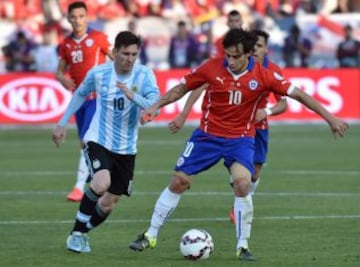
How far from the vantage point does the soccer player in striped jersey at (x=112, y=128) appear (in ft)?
37.0

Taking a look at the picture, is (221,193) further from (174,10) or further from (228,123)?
(174,10)

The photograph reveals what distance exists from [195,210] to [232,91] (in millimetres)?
3708

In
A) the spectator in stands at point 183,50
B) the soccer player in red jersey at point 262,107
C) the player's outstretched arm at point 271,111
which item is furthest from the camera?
the spectator in stands at point 183,50

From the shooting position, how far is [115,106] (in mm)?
11539

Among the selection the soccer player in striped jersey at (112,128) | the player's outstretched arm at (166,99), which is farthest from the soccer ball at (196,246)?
the player's outstretched arm at (166,99)

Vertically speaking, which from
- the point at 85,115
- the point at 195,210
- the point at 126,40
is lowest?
the point at 195,210

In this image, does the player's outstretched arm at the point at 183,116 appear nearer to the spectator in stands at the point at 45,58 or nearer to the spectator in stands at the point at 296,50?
the spectator in stands at the point at 45,58

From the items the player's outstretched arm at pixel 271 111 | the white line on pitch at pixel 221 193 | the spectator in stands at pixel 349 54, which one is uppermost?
the player's outstretched arm at pixel 271 111

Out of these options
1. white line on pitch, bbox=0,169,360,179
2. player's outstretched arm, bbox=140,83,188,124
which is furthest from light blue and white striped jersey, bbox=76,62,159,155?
white line on pitch, bbox=0,169,360,179

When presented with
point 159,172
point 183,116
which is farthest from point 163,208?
point 159,172

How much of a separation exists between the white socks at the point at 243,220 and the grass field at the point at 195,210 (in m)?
0.22

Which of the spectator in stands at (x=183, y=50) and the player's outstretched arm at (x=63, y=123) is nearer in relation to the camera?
the player's outstretched arm at (x=63, y=123)

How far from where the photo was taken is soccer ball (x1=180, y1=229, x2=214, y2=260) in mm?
10742

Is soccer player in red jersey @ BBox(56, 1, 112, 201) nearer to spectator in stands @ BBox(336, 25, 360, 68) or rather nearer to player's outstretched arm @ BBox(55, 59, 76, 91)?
player's outstretched arm @ BBox(55, 59, 76, 91)
